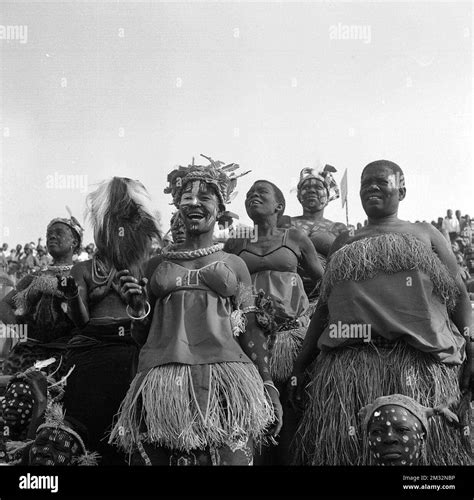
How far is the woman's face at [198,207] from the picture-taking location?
346 cm

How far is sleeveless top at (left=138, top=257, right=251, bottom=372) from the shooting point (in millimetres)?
3223

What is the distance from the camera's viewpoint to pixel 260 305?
3439 millimetres

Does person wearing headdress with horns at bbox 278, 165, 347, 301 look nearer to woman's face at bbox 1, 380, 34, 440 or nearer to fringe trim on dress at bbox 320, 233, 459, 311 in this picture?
fringe trim on dress at bbox 320, 233, 459, 311

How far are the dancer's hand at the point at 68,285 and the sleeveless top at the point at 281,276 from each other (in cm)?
113

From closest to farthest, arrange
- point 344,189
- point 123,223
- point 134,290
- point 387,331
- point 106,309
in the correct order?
A: point 134,290, point 387,331, point 106,309, point 123,223, point 344,189

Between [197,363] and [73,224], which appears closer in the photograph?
[197,363]

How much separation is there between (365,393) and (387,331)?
0.31 meters

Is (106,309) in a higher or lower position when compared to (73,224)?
lower

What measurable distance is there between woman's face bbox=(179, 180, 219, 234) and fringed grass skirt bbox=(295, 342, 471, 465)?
908 millimetres

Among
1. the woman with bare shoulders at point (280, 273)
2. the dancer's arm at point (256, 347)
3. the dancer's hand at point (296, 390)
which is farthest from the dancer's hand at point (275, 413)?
the woman with bare shoulders at point (280, 273)

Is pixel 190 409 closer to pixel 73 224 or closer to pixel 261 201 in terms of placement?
pixel 261 201

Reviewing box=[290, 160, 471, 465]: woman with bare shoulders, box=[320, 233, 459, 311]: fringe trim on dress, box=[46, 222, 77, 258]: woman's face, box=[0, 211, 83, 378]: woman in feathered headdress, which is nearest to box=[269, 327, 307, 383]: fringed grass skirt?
box=[290, 160, 471, 465]: woman with bare shoulders

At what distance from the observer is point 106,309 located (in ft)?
13.2

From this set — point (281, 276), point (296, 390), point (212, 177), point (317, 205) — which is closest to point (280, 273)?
point (281, 276)
